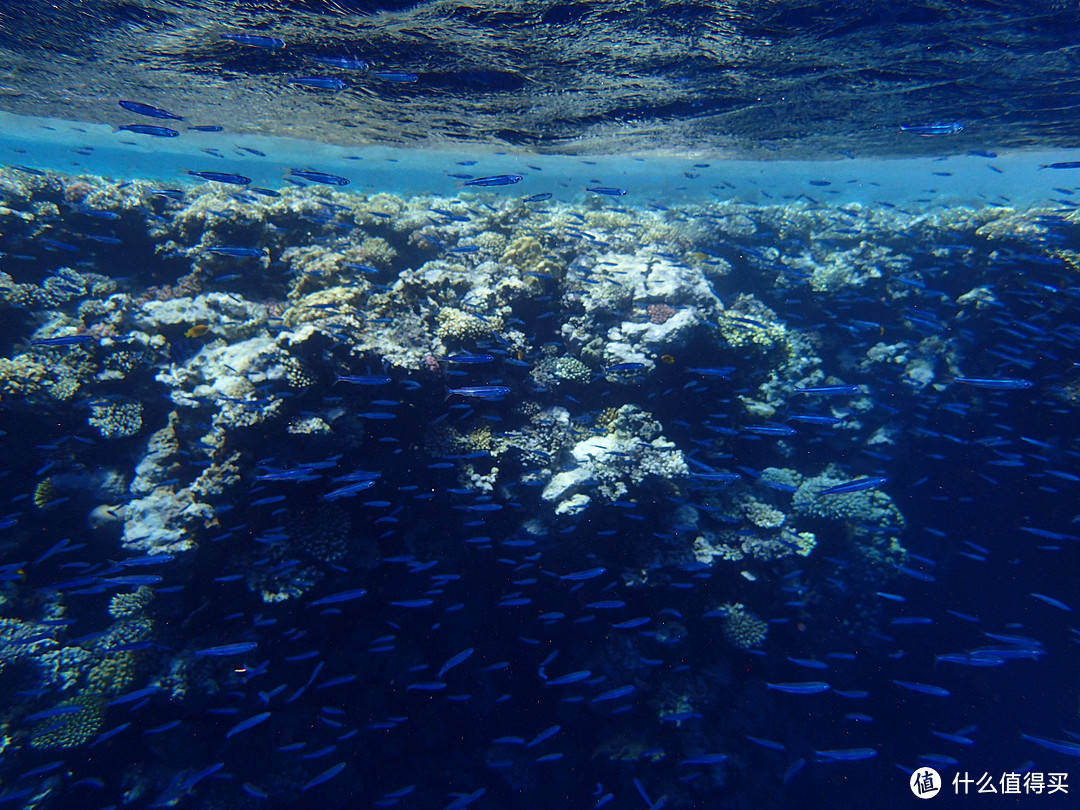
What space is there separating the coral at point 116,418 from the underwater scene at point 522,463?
0.13ft

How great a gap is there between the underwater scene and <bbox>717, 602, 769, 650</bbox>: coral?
0.27 ft

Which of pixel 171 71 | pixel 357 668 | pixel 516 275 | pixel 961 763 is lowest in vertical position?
pixel 961 763

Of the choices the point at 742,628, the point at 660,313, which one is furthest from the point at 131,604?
the point at 742,628

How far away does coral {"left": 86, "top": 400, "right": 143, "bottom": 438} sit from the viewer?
291 inches

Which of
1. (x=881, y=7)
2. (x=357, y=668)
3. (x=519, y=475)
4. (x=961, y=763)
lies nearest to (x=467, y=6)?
(x=881, y=7)

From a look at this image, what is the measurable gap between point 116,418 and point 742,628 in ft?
38.5

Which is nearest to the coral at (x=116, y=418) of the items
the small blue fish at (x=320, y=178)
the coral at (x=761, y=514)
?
the small blue fish at (x=320, y=178)

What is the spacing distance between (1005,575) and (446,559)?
13.3m

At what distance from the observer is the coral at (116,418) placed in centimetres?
738

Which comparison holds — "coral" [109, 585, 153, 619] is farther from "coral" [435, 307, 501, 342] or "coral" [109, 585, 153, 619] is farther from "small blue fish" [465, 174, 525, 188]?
"small blue fish" [465, 174, 525, 188]

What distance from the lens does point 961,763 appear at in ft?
34.5

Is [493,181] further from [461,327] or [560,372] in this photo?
[560,372]

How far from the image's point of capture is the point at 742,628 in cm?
779

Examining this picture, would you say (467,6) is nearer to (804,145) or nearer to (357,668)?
(357,668)
